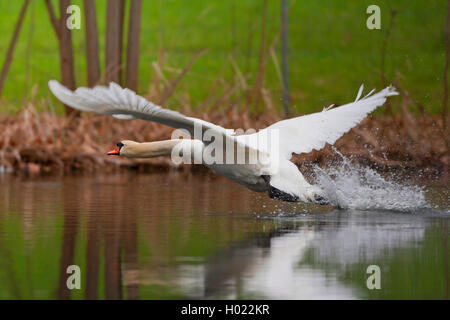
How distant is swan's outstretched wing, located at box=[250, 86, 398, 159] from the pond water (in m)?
0.60

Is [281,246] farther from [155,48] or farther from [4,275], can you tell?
[155,48]

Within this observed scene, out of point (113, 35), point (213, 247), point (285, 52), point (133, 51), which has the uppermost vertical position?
point (113, 35)

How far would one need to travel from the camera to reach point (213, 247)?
6.14 m

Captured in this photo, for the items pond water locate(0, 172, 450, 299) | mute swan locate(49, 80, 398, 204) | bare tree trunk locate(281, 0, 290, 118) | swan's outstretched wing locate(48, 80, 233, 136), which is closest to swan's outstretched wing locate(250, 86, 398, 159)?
mute swan locate(49, 80, 398, 204)

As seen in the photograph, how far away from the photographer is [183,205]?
28.8 feet

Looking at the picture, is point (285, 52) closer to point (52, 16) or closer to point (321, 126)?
point (52, 16)

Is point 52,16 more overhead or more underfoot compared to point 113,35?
more overhead

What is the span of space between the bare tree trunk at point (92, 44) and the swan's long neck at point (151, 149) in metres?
6.25

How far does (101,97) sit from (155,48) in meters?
22.9

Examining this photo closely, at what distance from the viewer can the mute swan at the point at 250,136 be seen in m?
6.21

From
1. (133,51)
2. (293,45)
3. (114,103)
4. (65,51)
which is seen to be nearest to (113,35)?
(133,51)

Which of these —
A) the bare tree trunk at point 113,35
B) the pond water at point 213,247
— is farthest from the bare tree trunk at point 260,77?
the pond water at point 213,247

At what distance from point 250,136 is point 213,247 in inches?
84.6

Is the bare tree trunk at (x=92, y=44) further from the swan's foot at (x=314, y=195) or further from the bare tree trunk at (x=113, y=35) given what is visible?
the swan's foot at (x=314, y=195)
